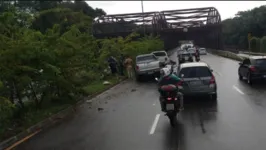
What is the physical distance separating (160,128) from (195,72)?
15.8 feet

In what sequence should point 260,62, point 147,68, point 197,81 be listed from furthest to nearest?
point 147,68, point 260,62, point 197,81

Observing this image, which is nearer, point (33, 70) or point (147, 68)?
point (33, 70)

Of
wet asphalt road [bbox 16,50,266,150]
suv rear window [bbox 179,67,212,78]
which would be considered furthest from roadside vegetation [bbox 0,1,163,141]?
suv rear window [bbox 179,67,212,78]

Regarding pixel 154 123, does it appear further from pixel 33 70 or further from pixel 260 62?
pixel 260 62

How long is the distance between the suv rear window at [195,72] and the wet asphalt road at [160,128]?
1053 millimetres

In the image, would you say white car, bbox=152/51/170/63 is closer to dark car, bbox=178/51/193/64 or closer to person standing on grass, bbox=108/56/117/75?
dark car, bbox=178/51/193/64

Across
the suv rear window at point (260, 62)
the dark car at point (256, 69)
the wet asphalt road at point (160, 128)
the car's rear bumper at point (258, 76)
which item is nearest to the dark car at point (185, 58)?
the dark car at point (256, 69)

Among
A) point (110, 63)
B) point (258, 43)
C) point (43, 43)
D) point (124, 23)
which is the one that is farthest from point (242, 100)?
point (124, 23)

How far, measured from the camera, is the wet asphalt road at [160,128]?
8.47 metres

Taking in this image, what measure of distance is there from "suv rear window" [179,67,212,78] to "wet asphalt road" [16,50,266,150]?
105cm

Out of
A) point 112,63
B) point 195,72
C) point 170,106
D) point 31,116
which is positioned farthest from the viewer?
point 112,63

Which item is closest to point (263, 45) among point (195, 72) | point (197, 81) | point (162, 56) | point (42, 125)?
point (162, 56)

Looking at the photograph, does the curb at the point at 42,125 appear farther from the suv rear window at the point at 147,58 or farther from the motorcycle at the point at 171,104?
the suv rear window at the point at 147,58

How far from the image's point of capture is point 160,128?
10250mm
